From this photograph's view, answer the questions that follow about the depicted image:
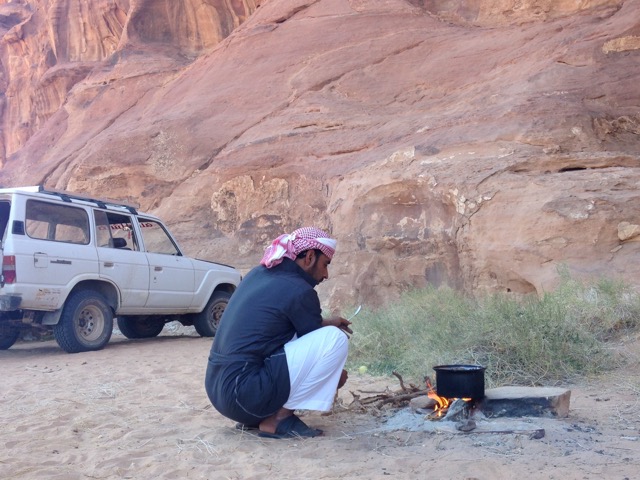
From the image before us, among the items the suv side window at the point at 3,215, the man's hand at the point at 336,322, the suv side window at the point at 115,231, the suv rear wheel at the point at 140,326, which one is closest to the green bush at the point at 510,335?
the man's hand at the point at 336,322

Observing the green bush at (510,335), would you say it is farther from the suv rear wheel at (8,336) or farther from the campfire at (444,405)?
the suv rear wheel at (8,336)

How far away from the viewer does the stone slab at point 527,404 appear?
4512mm

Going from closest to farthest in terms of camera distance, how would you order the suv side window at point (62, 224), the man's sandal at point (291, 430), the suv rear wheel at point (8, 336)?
the man's sandal at point (291, 430) → the suv side window at point (62, 224) → the suv rear wheel at point (8, 336)

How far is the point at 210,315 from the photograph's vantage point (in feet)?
37.8

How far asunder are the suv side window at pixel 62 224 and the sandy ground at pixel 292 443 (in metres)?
3.64

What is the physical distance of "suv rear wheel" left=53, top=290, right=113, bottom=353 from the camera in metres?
9.14

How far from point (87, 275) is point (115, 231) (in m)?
1.34

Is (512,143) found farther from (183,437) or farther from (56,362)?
(183,437)

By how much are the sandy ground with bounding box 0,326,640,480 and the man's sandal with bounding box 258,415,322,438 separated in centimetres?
6

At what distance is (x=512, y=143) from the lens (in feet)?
34.9

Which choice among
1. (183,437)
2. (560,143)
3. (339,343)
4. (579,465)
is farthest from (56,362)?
(560,143)

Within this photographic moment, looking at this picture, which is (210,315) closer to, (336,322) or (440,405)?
(336,322)

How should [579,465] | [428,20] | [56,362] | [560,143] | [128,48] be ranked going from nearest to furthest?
[579,465], [56,362], [560,143], [428,20], [128,48]

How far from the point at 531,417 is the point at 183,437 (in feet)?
7.07
